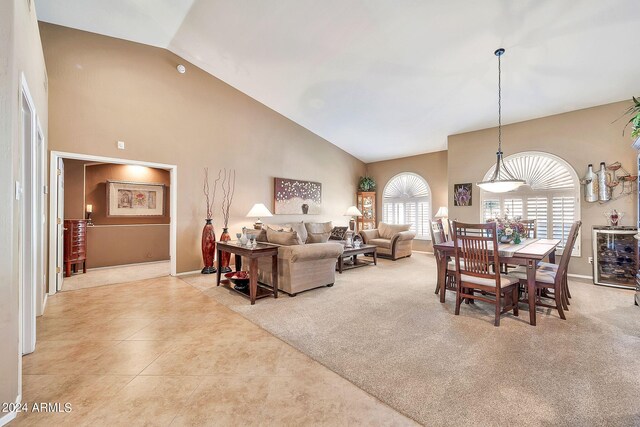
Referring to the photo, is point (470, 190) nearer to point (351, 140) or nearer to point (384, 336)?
point (351, 140)

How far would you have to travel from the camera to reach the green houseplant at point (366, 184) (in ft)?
28.7

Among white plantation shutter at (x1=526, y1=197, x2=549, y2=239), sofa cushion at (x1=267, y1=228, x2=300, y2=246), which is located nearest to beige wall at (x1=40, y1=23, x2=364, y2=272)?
sofa cushion at (x1=267, y1=228, x2=300, y2=246)

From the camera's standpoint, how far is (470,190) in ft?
20.4

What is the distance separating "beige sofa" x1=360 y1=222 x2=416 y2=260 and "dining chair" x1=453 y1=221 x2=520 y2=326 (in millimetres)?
3356

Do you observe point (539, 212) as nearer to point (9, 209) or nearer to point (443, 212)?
point (443, 212)

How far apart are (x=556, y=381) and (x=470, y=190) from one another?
4882 mm

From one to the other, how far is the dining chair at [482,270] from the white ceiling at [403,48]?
244 cm

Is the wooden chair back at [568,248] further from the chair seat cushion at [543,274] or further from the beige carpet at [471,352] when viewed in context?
the beige carpet at [471,352]

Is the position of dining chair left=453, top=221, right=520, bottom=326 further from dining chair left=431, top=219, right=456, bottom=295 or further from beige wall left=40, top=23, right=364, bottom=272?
beige wall left=40, top=23, right=364, bottom=272

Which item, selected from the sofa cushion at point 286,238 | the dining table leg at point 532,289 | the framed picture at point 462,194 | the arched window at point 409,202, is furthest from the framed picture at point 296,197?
the dining table leg at point 532,289

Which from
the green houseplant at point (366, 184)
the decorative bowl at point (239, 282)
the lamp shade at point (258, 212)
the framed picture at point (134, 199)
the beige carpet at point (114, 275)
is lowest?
the beige carpet at point (114, 275)

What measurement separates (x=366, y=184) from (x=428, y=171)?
1.86 metres

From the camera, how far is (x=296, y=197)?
23.2 ft

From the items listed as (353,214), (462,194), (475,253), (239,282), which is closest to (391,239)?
(353,214)
